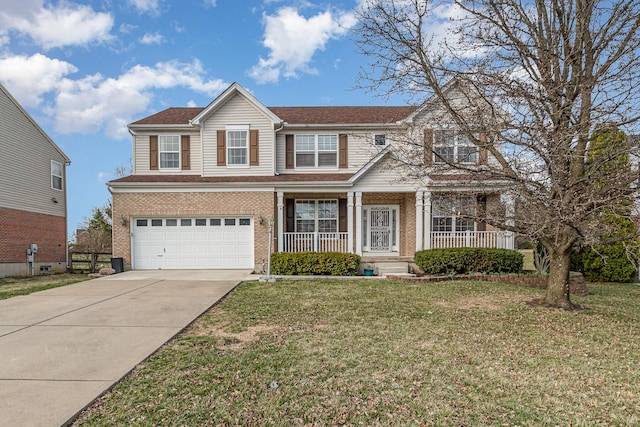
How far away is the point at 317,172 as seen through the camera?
14.4 m

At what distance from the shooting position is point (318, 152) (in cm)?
1447

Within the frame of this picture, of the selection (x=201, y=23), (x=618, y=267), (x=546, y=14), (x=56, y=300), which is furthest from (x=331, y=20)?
(x=618, y=267)

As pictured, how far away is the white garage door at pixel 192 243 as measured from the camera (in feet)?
44.0

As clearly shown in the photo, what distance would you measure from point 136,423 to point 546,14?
9016mm

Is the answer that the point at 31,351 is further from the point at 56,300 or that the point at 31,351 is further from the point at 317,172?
the point at 317,172

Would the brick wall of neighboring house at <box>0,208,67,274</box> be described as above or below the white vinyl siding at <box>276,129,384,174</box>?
below

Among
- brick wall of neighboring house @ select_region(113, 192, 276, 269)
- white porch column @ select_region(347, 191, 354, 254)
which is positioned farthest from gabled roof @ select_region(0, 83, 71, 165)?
white porch column @ select_region(347, 191, 354, 254)

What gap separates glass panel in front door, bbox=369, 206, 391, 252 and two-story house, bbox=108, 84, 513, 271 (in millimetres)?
42

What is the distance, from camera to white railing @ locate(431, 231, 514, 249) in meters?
12.7

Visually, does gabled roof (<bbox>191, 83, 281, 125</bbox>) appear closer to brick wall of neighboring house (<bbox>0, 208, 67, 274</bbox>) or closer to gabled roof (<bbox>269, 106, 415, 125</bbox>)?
gabled roof (<bbox>269, 106, 415, 125</bbox>)

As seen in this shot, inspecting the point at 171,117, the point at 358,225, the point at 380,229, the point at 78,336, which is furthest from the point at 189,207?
the point at 78,336

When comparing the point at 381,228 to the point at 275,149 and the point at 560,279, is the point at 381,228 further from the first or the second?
the point at 560,279

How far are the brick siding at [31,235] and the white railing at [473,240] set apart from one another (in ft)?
55.7

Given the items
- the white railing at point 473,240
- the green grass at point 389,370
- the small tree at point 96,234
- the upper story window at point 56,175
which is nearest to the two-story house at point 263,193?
the white railing at point 473,240
